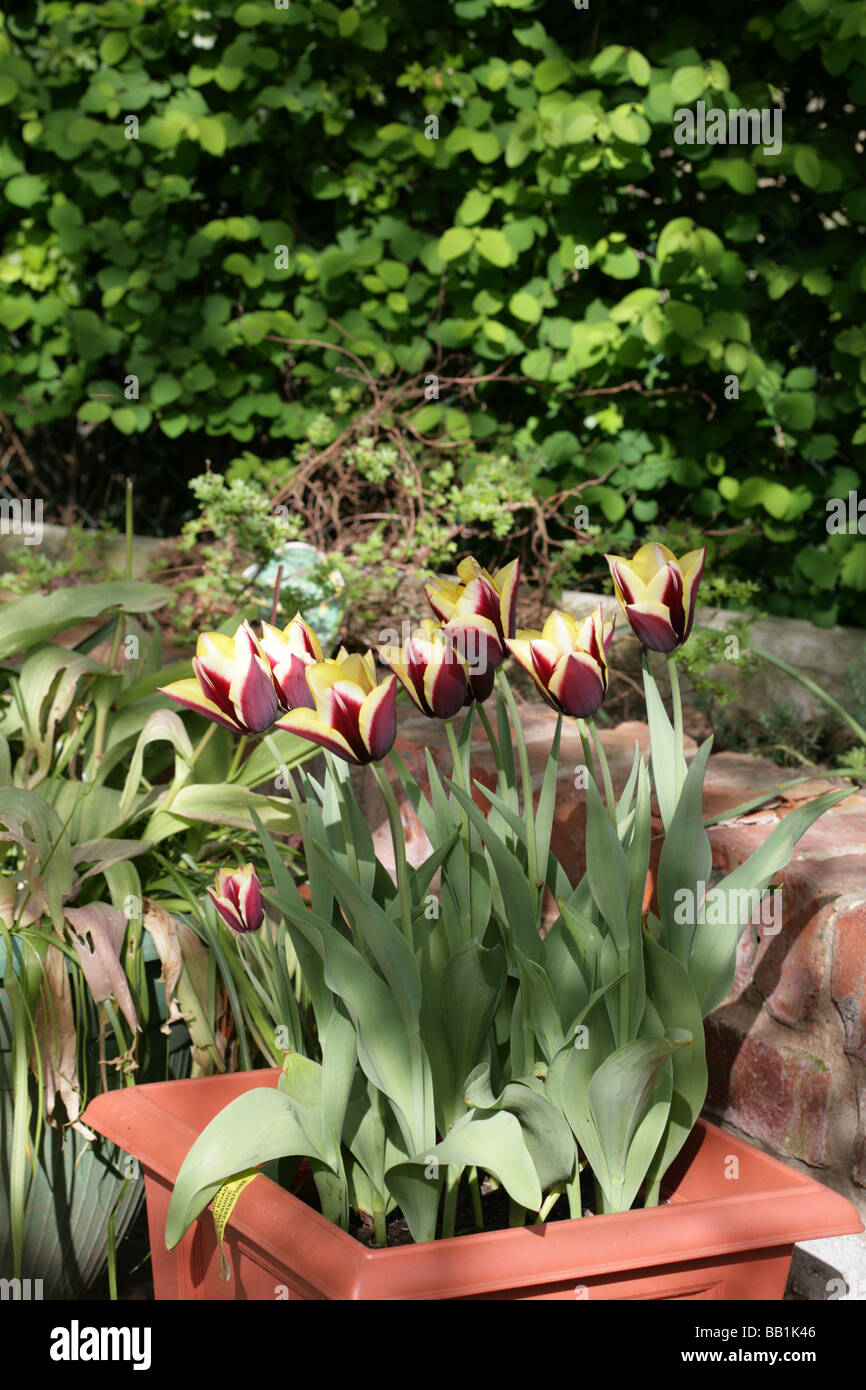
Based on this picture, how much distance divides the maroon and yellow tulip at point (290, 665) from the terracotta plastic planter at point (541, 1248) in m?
0.48

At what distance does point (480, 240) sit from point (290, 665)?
6.83 ft

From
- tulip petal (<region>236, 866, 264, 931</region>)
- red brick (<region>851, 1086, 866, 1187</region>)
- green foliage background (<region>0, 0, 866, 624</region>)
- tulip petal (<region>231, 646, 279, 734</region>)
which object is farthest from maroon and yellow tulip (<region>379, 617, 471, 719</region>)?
green foliage background (<region>0, 0, 866, 624</region>)

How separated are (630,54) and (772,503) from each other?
985 mm

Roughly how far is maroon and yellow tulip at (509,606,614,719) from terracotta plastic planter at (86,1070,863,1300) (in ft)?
1.56

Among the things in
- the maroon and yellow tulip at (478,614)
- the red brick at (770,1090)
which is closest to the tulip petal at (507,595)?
the maroon and yellow tulip at (478,614)

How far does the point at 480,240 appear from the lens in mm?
3031

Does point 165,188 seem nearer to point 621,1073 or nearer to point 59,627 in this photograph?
point 59,627

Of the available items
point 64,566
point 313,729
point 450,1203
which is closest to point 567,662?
point 313,729

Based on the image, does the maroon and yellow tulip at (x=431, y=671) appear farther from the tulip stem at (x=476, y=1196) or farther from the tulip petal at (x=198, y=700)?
the tulip stem at (x=476, y=1196)

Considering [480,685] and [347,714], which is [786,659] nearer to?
[480,685]

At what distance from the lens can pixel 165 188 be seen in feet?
10.9

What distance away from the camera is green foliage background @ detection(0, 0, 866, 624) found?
2.85 m

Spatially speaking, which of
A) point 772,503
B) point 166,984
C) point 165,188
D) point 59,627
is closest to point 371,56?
point 165,188

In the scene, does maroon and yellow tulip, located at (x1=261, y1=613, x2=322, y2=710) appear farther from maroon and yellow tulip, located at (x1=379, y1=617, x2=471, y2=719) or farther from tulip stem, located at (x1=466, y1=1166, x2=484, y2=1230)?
tulip stem, located at (x1=466, y1=1166, x2=484, y2=1230)
